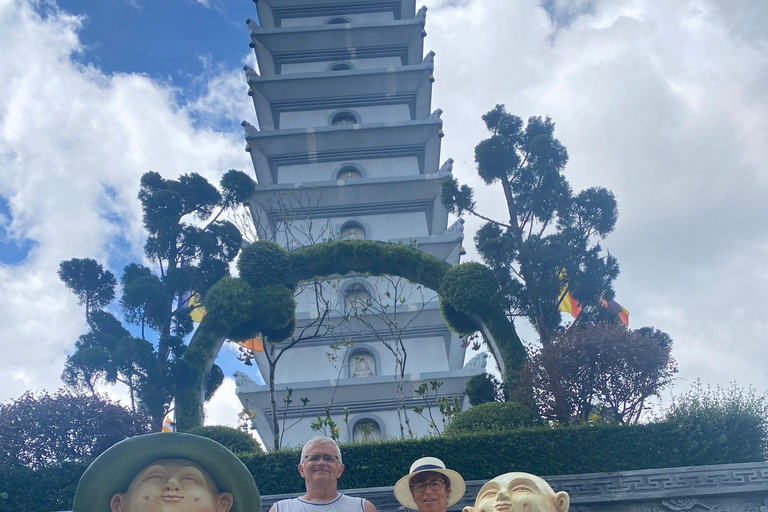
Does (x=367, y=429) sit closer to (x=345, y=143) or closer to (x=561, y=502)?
(x=345, y=143)

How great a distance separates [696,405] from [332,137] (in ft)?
47.8

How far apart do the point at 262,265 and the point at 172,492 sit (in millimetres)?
11499

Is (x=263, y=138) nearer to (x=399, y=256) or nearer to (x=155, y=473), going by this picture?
(x=399, y=256)

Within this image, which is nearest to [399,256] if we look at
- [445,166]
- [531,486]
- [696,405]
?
[445,166]

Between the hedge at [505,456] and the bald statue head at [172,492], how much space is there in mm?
6382

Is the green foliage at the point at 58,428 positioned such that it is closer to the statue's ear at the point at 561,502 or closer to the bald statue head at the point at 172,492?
the bald statue head at the point at 172,492

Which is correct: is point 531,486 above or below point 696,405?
below

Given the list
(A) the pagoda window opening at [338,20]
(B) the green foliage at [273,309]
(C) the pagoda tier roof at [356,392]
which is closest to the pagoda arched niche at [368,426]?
(C) the pagoda tier roof at [356,392]

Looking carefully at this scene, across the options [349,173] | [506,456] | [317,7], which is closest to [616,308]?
[506,456]

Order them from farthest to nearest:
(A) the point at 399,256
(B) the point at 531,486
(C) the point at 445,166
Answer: (C) the point at 445,166 < (A) the point at 399,256 < (B) the point at 531,486

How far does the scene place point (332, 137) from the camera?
21.2m

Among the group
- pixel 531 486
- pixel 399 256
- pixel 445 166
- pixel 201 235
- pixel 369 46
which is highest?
pixel 369 46

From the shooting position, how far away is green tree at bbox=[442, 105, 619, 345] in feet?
43.7

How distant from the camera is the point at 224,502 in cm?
292
